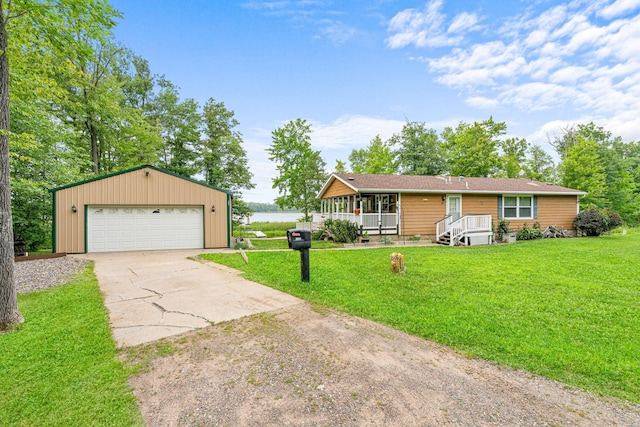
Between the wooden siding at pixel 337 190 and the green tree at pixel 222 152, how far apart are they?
7.77 meters

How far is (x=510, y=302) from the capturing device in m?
4.69

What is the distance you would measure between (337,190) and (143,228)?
380 inches

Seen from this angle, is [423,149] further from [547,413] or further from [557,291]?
[547,413]

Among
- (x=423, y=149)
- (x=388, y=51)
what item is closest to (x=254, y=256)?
(x=388, y=51)

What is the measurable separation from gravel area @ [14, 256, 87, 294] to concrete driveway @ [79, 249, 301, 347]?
631 millimetres

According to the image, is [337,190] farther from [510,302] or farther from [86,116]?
[86,116]

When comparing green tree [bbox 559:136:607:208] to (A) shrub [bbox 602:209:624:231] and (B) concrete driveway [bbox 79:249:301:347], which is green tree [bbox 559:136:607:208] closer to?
(A) shrub [bbox 602:209:624:231]

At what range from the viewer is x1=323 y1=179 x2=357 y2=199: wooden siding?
48.5ft

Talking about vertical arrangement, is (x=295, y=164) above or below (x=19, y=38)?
above

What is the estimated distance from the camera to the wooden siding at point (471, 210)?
14102mm

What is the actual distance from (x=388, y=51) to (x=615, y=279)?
13452 mm

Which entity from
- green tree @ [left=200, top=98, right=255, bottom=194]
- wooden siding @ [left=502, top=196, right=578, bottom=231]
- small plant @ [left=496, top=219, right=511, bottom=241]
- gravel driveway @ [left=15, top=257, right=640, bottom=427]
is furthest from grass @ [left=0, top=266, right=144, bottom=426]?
green tree @ [left=200, top=98, right=255, bottom=194]

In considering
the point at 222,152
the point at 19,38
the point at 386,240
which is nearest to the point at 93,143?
the point at 222,152

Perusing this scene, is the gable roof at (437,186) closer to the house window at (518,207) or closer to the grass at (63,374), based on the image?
the house window at (518,207)
